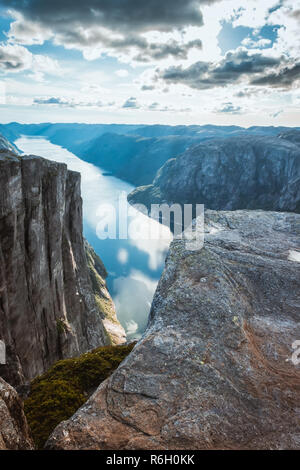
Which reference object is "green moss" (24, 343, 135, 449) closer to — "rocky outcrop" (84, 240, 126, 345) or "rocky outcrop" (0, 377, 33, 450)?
"rocky outcrop" (0, 377, 33, 450)

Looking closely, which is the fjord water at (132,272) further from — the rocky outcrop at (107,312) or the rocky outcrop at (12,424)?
the rocky outcrop at (12,424)

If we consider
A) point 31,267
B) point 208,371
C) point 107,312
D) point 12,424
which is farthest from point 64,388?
point 107,312

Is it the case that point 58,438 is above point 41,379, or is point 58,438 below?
above

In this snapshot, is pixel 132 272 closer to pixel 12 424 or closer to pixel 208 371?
pixel 208 371

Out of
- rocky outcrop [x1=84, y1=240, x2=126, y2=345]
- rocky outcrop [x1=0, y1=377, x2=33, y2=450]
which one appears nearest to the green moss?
rocky outcrop [x1=0, y1=377, x2=33, y2=450]

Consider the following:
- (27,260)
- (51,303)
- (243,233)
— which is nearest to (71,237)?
(51,303)
